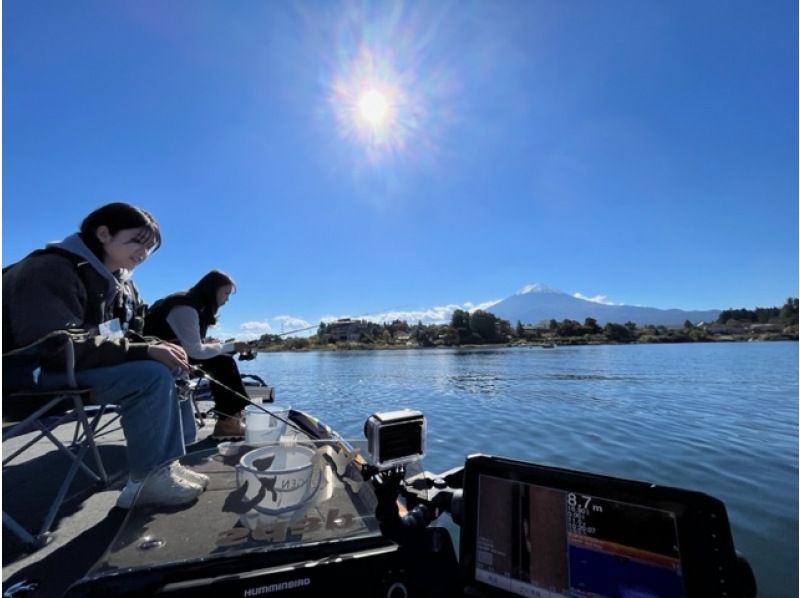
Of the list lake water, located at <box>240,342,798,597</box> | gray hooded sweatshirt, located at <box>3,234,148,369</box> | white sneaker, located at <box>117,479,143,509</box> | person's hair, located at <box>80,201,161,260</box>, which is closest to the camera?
gray hooded sweatshirt, located at <box>3,234,148,369</box>

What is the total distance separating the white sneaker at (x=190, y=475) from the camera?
6.21 feet

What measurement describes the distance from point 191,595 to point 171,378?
130 cm

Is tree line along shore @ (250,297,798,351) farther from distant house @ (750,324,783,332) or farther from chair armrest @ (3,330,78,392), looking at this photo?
chair armrest @ (3,330,78,392)

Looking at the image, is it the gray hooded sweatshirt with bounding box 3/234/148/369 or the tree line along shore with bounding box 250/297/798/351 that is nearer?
the gray hooded sweatshirt with bounding box 3/234/148/369

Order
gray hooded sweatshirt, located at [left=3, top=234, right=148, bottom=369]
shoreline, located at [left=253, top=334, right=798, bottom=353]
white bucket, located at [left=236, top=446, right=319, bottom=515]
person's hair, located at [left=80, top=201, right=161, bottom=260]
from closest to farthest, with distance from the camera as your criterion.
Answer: white bucket, located at [left=236, top=446, right=319, bottom=515] < gray hooded sweatshirt, located at [left=3, top=234, right=148, bottom=369] < person's hair, located at [left=80, top=201, right=161, bottom=260] < shoreline, located at [left=253, top=334, right=798, bottom=353]

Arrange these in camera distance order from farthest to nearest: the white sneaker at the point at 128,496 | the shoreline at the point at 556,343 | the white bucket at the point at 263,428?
the shoreline at the point at 556,343 → the white bucket at the point at 263,428 → the white sneaker at the point at 128,496

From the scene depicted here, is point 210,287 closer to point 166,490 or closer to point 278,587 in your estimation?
point 166,490

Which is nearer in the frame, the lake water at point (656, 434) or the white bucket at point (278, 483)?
the white bucket at point (278, 483)

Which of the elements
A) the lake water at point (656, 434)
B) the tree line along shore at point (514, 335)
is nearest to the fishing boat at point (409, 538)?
the lake water at point (656, 434)

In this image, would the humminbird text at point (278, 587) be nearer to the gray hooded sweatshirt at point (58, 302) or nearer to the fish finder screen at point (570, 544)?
the fish finder screen at point (570, 544)

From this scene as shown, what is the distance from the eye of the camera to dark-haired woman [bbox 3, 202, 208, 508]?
186cm

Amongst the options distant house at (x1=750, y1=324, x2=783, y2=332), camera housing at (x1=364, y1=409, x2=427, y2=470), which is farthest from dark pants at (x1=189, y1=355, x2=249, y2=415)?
distant house at (x1=750, y1=324, x2=783, y2=332)

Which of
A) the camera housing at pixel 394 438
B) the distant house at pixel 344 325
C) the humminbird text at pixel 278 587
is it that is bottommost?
the humminbird text at pixel 278 587

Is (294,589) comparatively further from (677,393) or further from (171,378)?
(677,393)
